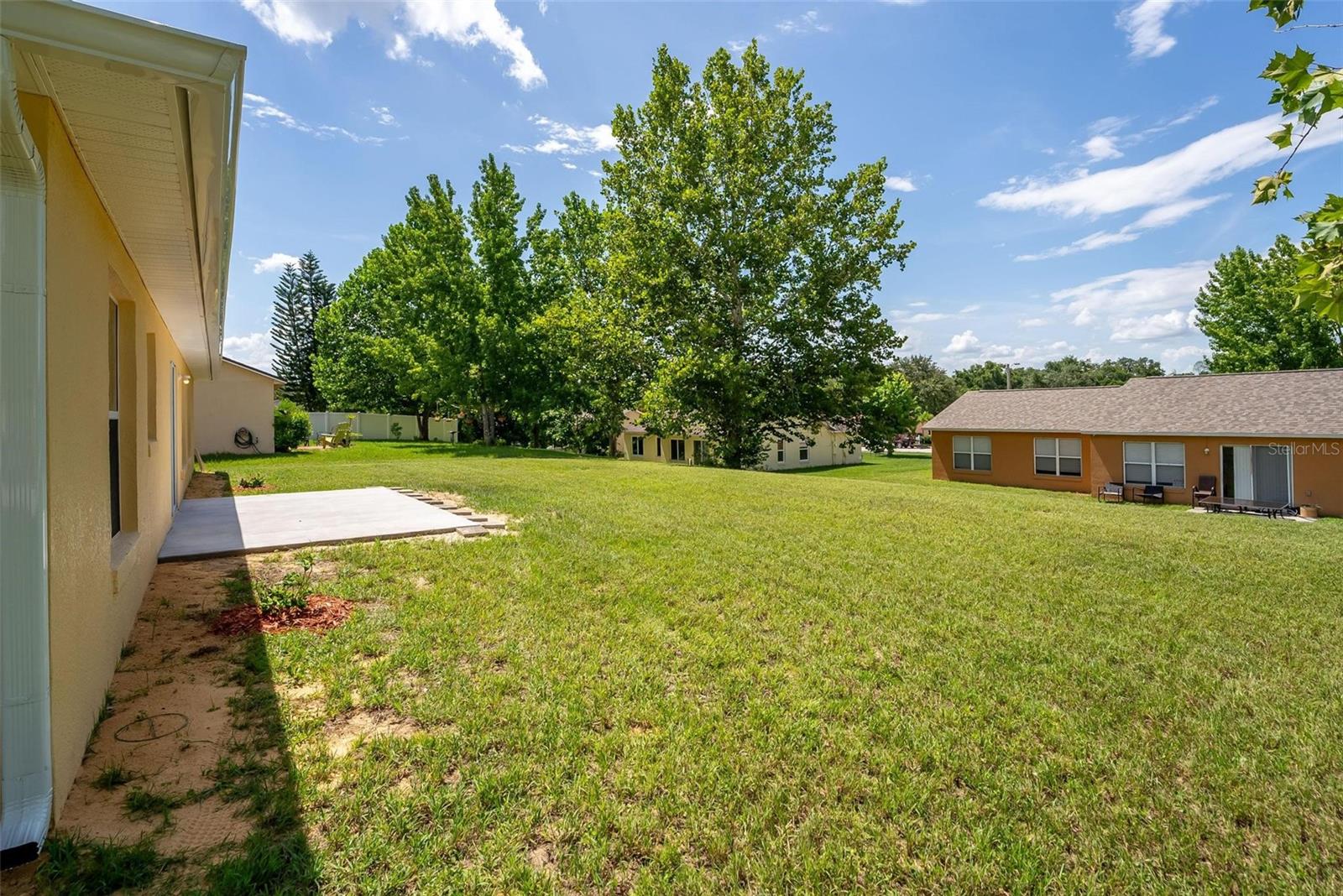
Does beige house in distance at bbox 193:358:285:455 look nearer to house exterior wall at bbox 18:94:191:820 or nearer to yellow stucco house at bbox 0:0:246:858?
house exterior wall at bbox 18:94:191:820

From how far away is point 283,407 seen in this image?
875 inches

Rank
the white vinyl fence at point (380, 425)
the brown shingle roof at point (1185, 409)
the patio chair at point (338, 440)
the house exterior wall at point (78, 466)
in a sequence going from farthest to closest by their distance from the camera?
the white vinyl fence at point (380, 425) < the patio chair at point (338, 440) < the brown shingle roof at point (1185, 409) < the house exterior wall at point (78, 466)

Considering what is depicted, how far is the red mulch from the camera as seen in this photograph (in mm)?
4098

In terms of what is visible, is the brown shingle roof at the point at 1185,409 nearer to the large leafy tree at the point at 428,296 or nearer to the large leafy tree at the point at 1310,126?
the large leafy tree at the point at 1310,126

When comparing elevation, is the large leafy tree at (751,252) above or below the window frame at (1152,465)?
above

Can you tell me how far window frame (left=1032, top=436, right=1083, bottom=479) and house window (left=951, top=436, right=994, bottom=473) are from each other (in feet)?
5.46

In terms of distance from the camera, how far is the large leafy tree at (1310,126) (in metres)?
2.55

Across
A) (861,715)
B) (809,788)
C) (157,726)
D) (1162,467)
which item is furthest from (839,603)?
(1162,467)

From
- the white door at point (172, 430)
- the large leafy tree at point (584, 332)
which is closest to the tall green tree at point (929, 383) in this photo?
the large leafy tree at point (584, 332)

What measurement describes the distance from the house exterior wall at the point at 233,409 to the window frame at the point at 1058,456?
2861cm

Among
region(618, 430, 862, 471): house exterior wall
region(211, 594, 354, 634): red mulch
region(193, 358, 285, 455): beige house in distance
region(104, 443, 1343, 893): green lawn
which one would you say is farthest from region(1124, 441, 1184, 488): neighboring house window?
region(193, 358, 285, 455): beige house in distance

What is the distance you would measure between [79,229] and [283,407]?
74.1ft

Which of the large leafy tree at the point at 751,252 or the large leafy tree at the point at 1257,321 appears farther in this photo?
the large leafy tree at the point at 1257,321

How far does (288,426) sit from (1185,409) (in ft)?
104
